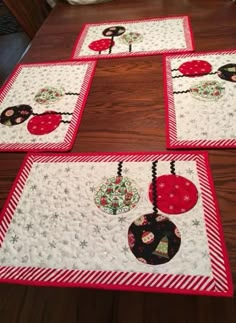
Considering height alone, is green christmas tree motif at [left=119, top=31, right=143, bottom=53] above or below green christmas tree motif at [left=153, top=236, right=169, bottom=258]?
above

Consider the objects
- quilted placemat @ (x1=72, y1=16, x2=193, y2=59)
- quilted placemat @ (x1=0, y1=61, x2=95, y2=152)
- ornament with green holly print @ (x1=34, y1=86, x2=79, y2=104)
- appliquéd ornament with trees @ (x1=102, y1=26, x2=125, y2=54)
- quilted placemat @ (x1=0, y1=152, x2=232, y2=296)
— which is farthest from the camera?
appliquéd ornament with trees @ (x1=102, y1=26, x2=125, y2=54)

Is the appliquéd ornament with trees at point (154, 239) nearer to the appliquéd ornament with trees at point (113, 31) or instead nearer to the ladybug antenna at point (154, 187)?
the ladybug antenna at point (154, 187)

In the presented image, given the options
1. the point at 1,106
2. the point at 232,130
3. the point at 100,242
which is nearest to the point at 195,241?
the point at 100,242

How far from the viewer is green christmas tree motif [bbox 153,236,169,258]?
530 millimetres

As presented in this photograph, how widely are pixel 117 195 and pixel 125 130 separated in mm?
221

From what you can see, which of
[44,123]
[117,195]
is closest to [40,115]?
[44,123]

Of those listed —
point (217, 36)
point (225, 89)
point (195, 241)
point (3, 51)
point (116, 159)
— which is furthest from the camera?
point (3, 51)

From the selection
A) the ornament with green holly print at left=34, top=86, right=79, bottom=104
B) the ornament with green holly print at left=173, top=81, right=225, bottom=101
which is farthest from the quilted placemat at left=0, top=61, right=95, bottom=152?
the ornament with green holly print at left=173, top=81, right=225, bottom=101

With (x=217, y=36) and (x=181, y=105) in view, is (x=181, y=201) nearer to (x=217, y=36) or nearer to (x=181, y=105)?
(x=181, y=105)

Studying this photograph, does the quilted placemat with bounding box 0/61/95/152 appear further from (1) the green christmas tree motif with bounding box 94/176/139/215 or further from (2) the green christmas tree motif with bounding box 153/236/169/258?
(2) the green christmas tree motif with bounding box 153/236/169/258

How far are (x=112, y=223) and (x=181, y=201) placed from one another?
0.53 feet

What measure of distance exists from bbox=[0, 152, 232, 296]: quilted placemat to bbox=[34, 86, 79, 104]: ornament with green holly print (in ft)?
0.88

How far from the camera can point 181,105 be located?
793 millimetres

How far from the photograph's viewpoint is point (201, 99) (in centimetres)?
80
